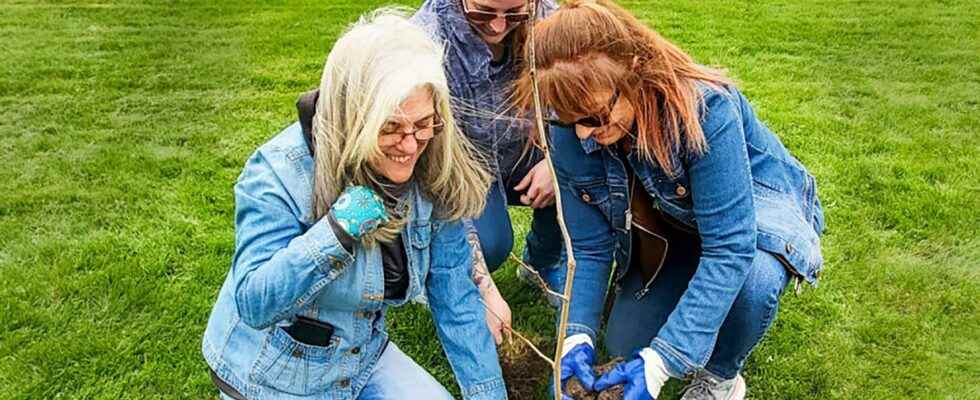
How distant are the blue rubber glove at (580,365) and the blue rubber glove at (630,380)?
0.04m

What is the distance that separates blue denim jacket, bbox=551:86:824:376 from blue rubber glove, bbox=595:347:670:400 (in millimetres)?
34

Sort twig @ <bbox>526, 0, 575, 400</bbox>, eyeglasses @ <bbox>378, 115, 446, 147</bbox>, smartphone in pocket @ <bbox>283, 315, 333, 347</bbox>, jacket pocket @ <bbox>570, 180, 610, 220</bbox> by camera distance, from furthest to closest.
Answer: jacket pocket @ <bbox>570, 180, 610, 220</bbox>, smartphone in pocket @ <bbox>283, 315, 333, 347</bbox>, eyeglasses @ <bbox>378, 115, 446, 147</bbox>, twig @ <bbox>526, 0, 575, 400</bbox>

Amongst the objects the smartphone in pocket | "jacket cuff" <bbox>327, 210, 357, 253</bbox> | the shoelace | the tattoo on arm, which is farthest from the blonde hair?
the shoelace

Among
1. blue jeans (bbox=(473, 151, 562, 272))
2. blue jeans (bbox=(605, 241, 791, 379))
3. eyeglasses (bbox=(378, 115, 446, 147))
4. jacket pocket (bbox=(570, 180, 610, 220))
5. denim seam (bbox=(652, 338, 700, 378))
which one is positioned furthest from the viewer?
blue jeans (bbox=(473, 151, 562, 272))

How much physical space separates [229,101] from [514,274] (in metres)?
2.51

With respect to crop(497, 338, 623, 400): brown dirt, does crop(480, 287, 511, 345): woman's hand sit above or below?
above

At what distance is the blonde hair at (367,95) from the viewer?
1708 millimetres

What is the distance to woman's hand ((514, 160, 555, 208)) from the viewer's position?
2760 millimetres

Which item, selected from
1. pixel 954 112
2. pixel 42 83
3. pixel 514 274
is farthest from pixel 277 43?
pixel 954 112

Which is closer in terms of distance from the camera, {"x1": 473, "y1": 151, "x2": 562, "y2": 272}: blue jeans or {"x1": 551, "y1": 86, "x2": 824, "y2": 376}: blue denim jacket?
{"x1": 551, "y1": 86, "x2": 824, "y2": 376}: blue denim jacket

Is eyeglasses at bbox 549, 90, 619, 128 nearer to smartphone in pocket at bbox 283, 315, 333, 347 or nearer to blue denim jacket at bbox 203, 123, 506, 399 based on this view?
blue denim jacket at bbox 203, 123, 506, 399

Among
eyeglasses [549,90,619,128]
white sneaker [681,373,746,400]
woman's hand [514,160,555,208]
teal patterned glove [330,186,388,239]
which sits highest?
eyeglasses [549,90,619,128]

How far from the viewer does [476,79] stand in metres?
2.57

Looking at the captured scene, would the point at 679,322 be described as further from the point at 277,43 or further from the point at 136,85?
the point at 277,43
